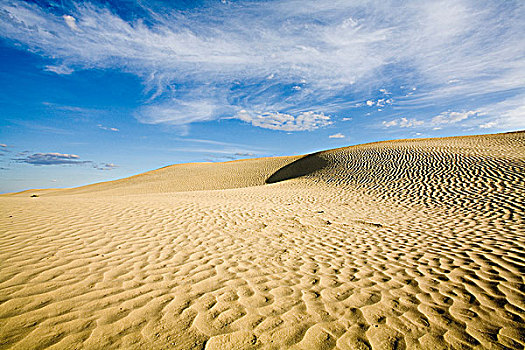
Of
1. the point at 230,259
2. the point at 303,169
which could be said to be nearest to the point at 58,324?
the point at 230,259

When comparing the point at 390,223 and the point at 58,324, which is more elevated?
the point at 58,324

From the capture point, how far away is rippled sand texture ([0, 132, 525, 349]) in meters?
2.43

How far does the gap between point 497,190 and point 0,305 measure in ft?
53.8

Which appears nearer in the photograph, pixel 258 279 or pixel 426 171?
pixel 258 279

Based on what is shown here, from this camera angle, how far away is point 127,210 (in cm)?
841

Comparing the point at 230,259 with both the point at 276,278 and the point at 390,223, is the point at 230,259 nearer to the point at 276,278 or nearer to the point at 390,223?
the point at 276,278

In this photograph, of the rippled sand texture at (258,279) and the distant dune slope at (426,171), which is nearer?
the rippled sand texture at (258,279)

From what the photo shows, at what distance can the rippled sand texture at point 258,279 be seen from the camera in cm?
243

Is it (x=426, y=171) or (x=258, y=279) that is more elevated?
(x=426, y=171)

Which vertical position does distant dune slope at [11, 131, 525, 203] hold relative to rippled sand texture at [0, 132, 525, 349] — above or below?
above

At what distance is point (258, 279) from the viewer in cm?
375

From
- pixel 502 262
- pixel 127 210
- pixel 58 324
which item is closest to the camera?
pixel 58 324

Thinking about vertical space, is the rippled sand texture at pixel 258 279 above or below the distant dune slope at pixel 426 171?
below

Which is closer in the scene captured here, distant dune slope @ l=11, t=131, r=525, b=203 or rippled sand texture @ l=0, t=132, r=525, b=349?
rippled sand texture @ l=0, t=132, r=525, b=349
